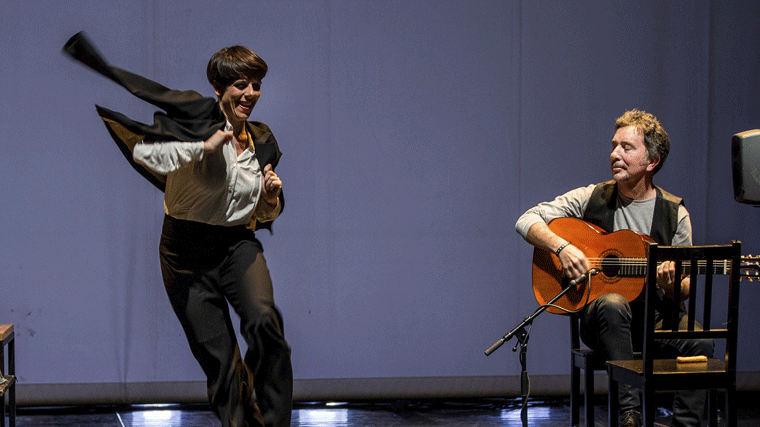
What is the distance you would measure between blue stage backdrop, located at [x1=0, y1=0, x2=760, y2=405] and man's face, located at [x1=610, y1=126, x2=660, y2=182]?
112 cm

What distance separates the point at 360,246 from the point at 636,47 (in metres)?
2.03

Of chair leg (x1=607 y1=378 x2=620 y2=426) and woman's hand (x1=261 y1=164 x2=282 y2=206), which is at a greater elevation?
woman's hand (x1=261 y1=164 x2=282 y2=206)

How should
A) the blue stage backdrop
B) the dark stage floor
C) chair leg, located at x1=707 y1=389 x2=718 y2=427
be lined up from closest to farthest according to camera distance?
1. chair leg, located at x1=707 y1=389 x2=718 y2=427
2. the dark stage floor
3. the blue stage backdrop

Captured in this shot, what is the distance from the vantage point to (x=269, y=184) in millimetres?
2398

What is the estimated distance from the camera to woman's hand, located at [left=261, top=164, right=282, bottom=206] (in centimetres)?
240

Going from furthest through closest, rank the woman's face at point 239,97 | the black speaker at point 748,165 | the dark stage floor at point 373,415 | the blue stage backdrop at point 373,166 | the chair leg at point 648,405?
1. the blue stage backdrop at point 373,166
2. the dark stage floor at point 373,415
3. the woman's face at point 239,97
4. the chair leg at point 648,405
5. the black speaker at point 748,165

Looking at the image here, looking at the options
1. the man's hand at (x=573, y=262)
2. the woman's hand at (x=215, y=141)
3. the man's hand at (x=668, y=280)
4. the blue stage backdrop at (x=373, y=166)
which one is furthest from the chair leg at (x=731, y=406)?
the woman's hand at (x=215, y=141)

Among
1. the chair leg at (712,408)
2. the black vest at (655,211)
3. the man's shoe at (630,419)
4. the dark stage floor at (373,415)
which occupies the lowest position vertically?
the dark stage floor at (373,415)

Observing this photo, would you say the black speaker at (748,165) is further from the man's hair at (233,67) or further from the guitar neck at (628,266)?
the man's hair at (233,67)

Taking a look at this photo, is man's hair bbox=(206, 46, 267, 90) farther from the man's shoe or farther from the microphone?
the man's shoe

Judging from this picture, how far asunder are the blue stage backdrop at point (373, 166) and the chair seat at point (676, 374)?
1581mm

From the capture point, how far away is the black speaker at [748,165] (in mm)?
1919

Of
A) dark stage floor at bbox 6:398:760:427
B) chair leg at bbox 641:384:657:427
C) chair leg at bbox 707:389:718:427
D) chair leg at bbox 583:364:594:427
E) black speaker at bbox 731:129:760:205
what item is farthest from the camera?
dark stage floor at bbox 6:398:760:427

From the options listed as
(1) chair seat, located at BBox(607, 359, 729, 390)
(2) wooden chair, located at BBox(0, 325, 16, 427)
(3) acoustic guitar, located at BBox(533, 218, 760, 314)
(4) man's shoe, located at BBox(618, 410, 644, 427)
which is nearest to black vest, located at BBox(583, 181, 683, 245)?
(3) acoustic guitar, located at BBox(533, 218, 760, 314)
